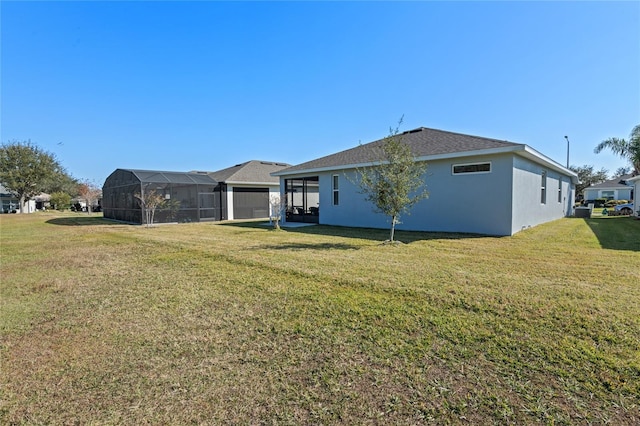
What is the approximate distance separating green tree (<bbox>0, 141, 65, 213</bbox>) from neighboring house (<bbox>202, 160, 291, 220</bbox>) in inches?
1108

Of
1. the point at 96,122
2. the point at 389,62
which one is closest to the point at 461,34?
the point at 389,62

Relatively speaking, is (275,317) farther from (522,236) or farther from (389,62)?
(389,62)

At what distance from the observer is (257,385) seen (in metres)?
2.48

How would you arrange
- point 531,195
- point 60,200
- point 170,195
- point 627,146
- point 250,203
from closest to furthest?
1. point 531,195
2. point 170,195
3. point 250,203
4. point 627,146
5. point 60,200

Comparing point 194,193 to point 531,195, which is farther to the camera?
point 194,193

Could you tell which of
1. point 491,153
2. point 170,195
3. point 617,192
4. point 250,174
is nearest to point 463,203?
point 491,153

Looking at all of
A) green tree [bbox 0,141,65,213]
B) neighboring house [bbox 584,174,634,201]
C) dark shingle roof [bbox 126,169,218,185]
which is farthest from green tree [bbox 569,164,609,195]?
green tree [bbox 0,141,65,213]

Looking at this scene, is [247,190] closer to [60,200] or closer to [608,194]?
[60,200]

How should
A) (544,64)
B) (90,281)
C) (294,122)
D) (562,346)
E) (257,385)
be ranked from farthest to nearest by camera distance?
(294,122) < (544,64) < (90,281) < (562,346) < (257,385)

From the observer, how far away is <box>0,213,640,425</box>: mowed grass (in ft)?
7.27

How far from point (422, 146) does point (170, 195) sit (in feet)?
50.3

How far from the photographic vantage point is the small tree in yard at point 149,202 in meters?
17.8

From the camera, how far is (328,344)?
3.12m

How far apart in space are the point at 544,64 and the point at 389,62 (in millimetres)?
5635
